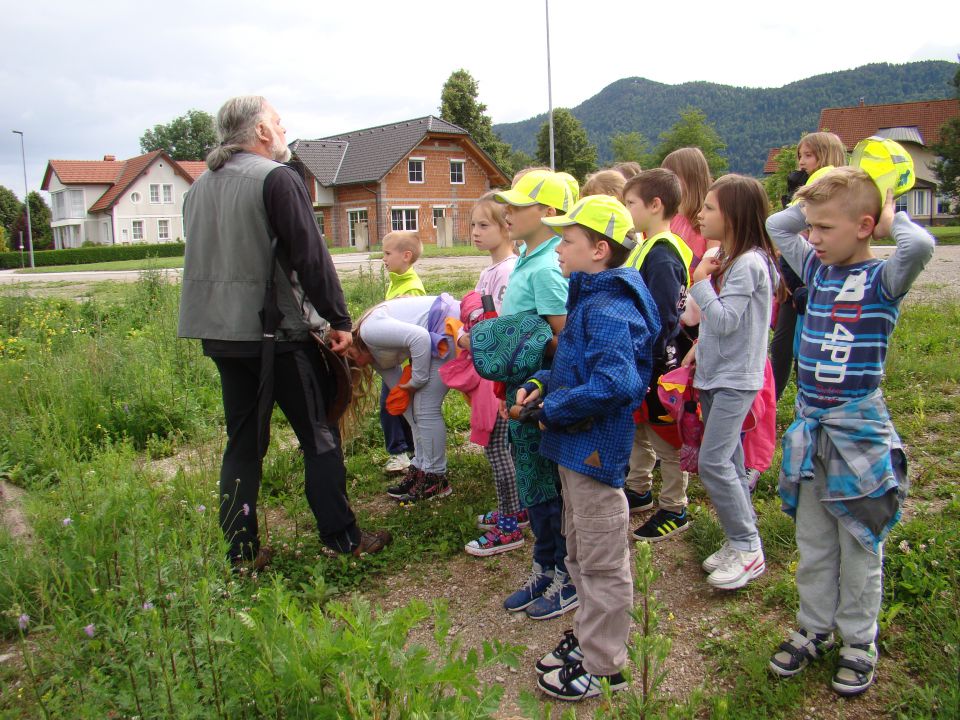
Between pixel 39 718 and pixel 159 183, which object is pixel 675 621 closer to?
pixel 39 718

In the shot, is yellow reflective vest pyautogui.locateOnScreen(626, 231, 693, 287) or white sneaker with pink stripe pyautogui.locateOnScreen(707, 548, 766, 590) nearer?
white sneaker with pink stripe pyautogui.locateOnScreen(707, 548, 766, 590)

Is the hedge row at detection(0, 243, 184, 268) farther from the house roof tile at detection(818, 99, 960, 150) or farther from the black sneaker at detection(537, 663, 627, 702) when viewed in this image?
the house roof tile at detection(818, 99, 960, 150)

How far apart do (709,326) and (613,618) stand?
1417 millimetres

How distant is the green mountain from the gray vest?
146 m

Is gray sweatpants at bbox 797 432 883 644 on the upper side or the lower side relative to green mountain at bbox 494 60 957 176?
lower

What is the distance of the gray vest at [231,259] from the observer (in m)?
3.45

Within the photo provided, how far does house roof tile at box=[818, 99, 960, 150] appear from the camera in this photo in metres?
60.5

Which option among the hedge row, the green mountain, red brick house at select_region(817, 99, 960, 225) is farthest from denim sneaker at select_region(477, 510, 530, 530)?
the green mountain

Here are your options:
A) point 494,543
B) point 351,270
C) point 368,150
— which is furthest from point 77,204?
point 494,543

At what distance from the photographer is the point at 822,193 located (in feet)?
8.55

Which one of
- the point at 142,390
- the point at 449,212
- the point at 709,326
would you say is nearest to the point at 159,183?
the point at 449,212

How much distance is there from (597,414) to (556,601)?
1.18m

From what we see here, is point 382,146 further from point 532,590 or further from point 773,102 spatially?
point 773,102

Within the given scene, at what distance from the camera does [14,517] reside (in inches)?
165
